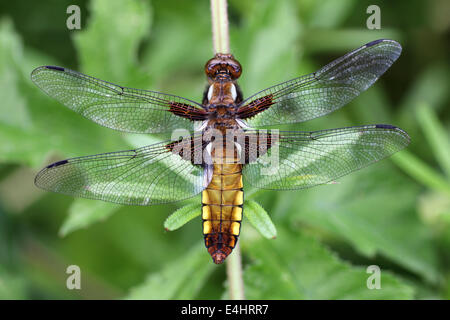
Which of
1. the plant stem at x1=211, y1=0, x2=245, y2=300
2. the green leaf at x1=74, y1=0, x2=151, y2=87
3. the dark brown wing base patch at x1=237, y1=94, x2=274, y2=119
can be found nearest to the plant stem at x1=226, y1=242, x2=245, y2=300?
the plant stem at x1=211, y1=0, x2=245, y2=300

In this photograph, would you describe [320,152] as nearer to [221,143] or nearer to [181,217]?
[221,143]

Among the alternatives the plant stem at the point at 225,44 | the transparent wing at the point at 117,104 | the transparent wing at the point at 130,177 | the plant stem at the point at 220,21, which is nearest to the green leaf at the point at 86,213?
the transparent wing at the point at 130,177

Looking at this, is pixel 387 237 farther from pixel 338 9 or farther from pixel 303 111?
pixel 338 9

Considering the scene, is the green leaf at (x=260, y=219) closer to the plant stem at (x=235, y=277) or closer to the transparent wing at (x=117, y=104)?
the plant stem at (x=235, y=277)

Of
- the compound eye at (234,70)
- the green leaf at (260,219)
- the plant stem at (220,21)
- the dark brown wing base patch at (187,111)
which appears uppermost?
the plant stem at (220,21)
